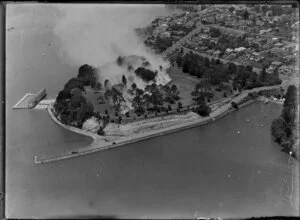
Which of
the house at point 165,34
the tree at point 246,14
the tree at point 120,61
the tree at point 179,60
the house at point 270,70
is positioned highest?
the tree at point 246,14

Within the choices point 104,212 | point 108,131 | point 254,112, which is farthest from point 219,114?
point 104,212

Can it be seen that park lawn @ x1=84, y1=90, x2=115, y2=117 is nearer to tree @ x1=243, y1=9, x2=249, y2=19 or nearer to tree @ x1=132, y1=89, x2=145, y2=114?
tree @ x1=132, y1=89, x2=145, y2=114

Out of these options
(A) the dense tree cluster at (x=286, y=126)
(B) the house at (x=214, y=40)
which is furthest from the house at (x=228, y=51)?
(A) the dense tree cluster at (x=286, y=126)

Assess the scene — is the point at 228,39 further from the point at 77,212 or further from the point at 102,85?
the point at 77,212

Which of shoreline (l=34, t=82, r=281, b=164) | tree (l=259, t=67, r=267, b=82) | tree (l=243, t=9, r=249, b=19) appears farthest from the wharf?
tree (l=243, t=9, r=249, b=19)

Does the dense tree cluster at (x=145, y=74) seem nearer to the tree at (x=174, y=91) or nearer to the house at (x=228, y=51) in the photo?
the tree at (x=174, y=91)

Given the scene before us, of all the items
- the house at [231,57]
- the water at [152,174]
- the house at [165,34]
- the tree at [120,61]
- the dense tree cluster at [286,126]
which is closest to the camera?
the water at [152,174]


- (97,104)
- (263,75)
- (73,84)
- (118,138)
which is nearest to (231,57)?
(263,75)

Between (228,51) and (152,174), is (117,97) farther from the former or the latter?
(228,51)
